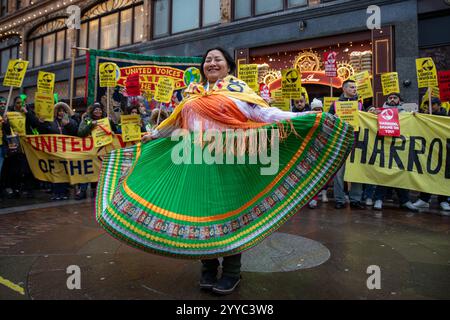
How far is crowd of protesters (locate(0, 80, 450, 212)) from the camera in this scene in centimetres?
628

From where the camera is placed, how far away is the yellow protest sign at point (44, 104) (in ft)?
22.2

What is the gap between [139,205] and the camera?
237 centimetres

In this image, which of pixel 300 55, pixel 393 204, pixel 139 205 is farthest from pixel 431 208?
pixel 300 55

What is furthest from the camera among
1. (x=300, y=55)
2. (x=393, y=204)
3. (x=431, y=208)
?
(x=300, y=55)

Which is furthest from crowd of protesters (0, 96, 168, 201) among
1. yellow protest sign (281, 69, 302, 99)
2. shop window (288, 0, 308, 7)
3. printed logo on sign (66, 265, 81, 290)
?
shop window (288, 0, 308, 7)

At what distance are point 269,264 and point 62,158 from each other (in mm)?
5528

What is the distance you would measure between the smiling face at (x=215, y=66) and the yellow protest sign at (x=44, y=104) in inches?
204

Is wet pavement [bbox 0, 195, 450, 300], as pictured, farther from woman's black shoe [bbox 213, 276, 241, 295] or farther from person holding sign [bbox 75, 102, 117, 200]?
person holding sign [bbox 75, 102, 117, 200]

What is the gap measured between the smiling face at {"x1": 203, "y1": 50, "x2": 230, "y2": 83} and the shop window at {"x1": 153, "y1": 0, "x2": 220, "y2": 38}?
465 inches

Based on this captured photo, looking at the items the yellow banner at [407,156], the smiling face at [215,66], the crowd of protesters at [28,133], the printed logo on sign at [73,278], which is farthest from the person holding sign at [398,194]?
the printed logo on sign at [73,278]

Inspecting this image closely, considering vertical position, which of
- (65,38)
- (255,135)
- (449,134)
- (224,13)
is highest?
(65,38)

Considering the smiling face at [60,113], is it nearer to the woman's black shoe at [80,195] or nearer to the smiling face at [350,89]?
the woman's black shoe at [80,195]

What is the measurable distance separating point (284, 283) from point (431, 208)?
4.83 m

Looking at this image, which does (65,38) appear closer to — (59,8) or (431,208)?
(59,8)
